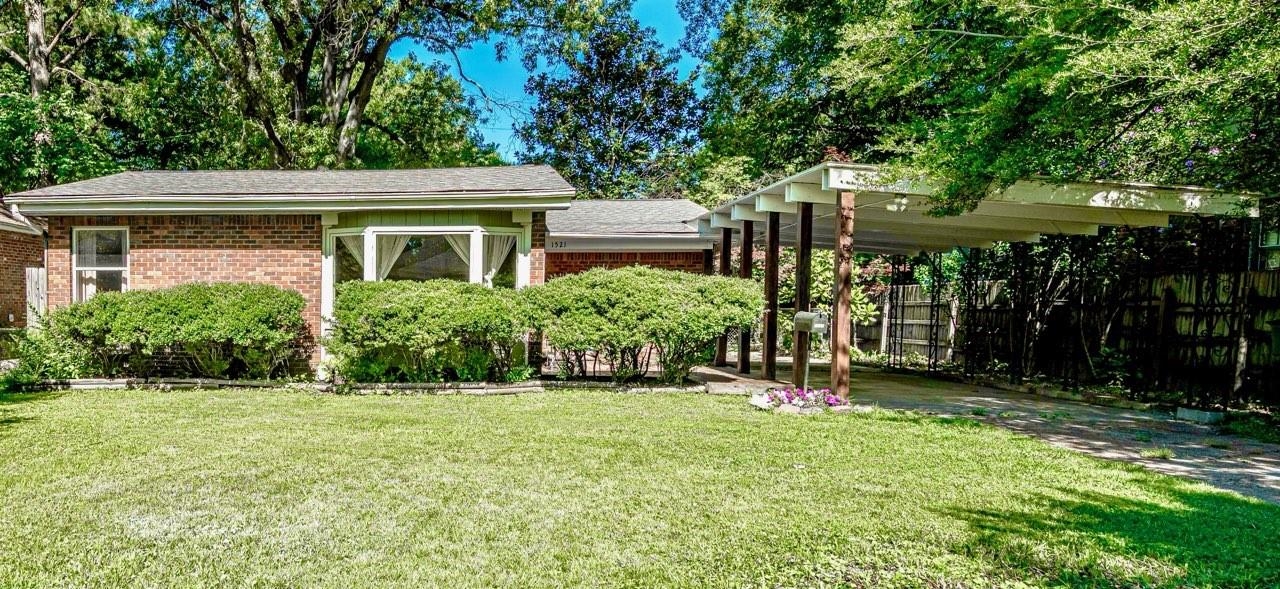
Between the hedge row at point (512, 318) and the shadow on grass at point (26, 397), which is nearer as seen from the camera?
the shadow on grass at point (26, 397)

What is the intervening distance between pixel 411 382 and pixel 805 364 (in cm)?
482

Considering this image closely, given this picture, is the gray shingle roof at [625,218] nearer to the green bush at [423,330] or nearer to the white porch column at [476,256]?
the white porch column at [476,256]

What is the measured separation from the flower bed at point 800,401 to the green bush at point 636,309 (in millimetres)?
1220

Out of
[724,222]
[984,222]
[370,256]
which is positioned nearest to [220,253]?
[370,256]

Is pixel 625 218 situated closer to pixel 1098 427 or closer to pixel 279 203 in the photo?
pixel 279 203

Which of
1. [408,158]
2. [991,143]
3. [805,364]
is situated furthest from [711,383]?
[408,158]

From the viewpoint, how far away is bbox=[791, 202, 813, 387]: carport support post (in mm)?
9789

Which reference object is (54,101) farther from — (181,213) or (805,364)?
(805,364)

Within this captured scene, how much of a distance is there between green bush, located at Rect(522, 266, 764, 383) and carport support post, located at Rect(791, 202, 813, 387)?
0.66 meters

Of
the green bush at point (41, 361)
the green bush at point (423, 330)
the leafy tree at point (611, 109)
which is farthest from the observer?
the leafy tree at point (611, 109)

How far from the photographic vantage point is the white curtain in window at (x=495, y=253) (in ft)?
35.2

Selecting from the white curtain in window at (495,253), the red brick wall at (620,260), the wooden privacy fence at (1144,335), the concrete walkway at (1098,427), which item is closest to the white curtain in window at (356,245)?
the white curtain in window at (495,253)

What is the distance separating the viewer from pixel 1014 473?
548cm

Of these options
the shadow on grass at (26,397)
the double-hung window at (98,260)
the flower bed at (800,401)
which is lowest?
the shadow on grass at (26,397)
